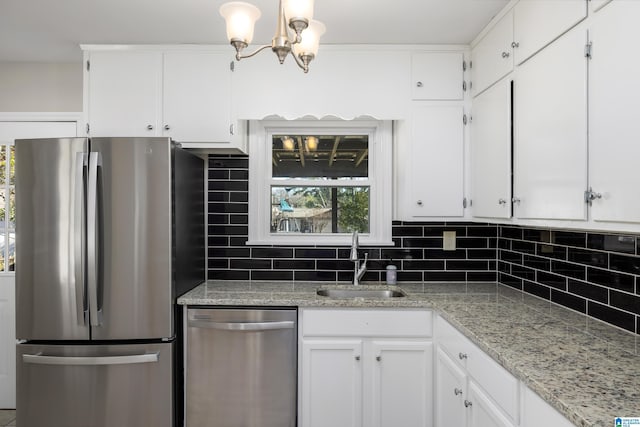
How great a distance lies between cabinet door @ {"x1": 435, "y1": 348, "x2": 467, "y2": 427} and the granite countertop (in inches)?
8.9

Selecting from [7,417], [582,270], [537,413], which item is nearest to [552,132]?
[582,270]

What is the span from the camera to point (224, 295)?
246cm

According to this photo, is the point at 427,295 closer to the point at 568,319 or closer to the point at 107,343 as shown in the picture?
the point at 568,319

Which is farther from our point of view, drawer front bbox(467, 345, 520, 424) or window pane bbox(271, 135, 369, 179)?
window pane bbox(271, 135, 369, 179)

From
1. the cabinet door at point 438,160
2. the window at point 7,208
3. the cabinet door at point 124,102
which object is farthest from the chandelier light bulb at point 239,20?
the window at point 7,208

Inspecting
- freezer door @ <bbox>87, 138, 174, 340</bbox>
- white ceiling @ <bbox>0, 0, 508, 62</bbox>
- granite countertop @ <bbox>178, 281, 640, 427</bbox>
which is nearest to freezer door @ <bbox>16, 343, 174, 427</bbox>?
freezer door @ <bbox>87, 138, 174, 340</bbox>

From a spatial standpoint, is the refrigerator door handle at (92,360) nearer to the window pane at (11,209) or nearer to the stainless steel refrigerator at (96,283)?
the stainless steel refrigerator at (96,283)

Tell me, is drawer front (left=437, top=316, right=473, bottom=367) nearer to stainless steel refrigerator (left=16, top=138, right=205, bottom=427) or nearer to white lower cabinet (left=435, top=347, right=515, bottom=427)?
white lower cabinet (left=435, top=347, right=515, bottom=427)

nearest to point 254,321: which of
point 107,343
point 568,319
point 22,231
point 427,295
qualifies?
point 107,343

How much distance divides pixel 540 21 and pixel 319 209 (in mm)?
1752

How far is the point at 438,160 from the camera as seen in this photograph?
264 cm

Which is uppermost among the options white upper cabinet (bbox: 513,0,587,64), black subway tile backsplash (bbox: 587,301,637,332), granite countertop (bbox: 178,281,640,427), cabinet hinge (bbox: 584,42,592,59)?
white upper cabinet (bbox: 513,0,587,64)

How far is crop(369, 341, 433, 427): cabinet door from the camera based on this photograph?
91.0 inches

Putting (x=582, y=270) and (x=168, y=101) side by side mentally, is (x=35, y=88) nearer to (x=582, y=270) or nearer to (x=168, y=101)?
(x=168, y=101)
